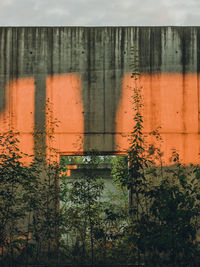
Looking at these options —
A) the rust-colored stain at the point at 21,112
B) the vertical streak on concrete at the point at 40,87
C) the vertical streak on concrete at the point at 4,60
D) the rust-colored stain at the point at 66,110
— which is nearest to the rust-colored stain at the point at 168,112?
the rust-colored stain at the point at 66,110

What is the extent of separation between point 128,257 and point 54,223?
142cm

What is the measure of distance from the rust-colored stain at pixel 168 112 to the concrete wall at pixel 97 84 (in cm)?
2

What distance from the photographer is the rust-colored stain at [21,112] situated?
750cm

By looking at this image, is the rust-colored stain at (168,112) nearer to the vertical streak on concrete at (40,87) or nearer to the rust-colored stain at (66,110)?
the rust-colored stain at (66,110)

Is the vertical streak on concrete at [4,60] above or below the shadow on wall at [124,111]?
above

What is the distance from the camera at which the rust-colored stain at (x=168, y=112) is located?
24.6 ft

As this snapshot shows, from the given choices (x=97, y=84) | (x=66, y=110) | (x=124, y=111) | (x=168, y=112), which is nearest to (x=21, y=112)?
(x=66, y=110)

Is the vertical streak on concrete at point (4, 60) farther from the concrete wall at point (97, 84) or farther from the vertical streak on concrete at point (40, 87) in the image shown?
the vertical streak on concrete at point (40, 87)

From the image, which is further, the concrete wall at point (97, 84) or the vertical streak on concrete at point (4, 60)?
the vertical streak on concrete at point (4, 60)

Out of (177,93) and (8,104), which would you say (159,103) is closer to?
(177,93)

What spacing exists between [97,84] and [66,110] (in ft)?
2.73

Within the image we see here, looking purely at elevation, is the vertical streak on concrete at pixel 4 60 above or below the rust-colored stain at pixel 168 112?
above

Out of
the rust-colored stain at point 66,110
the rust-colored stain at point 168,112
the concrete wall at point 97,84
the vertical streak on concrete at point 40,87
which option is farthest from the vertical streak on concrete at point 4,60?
the rust-colored stain at point 168,112

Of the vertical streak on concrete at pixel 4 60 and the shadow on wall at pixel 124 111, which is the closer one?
the shadow on wall at pixel 124 111
